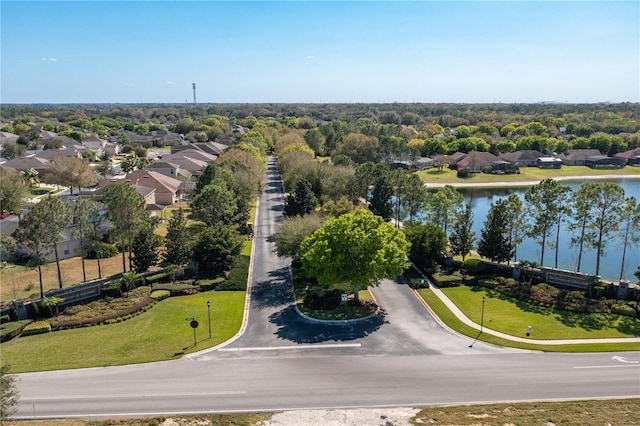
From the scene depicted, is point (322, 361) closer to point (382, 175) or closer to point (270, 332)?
point (270, 332)

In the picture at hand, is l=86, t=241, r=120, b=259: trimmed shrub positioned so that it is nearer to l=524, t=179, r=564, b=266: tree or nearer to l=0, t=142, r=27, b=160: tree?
l=524, t=179, r=564, b=266: tree

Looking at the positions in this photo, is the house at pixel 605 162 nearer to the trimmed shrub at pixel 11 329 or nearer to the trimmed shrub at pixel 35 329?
the trimmed shrub at pixel 35 329

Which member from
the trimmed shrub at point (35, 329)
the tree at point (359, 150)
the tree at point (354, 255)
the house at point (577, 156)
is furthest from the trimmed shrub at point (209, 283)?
the house at point (577, 156)

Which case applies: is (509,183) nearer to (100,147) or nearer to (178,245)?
(178,245)

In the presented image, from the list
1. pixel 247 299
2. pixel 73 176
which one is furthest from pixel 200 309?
pixel 73 176

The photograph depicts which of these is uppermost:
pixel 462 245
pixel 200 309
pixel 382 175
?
pixel 382 175
